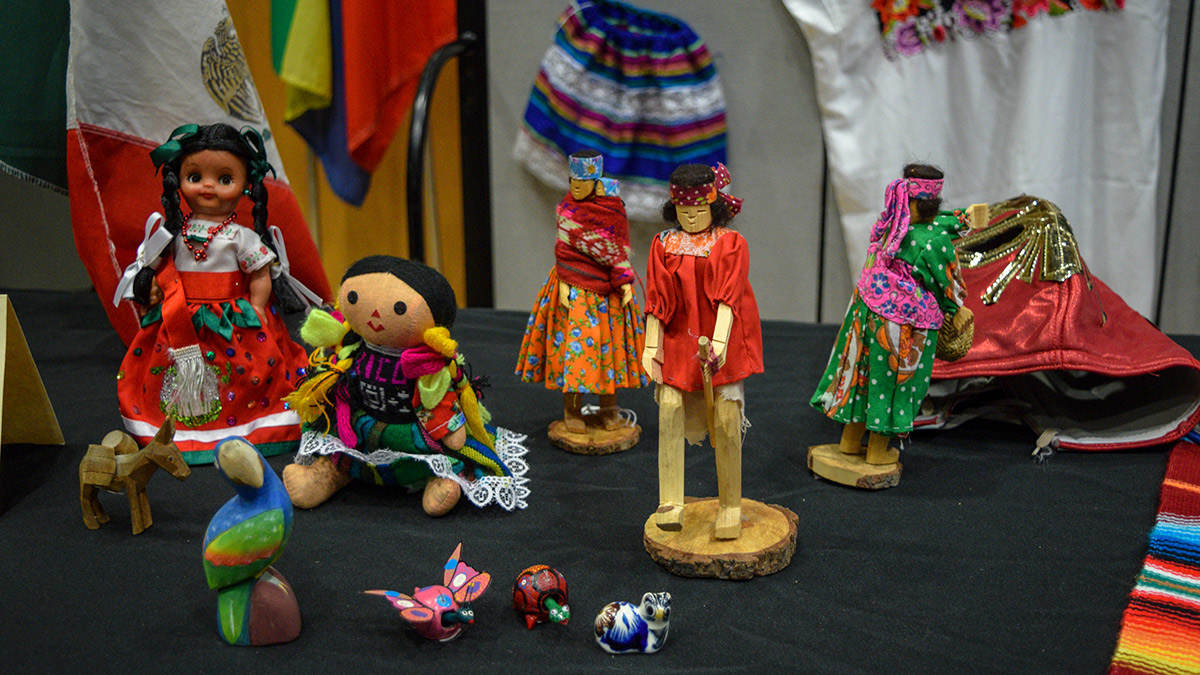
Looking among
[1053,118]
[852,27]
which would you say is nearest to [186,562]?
[852,27]

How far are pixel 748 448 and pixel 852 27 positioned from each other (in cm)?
178

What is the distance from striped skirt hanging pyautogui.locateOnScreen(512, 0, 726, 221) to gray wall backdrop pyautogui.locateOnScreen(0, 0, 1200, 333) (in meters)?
0.13

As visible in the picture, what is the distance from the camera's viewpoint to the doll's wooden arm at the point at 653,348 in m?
2.02

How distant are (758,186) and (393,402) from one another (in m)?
2.10

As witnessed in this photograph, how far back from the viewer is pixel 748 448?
274cm

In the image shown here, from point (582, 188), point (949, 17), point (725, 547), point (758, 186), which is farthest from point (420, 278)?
point (949, 17)

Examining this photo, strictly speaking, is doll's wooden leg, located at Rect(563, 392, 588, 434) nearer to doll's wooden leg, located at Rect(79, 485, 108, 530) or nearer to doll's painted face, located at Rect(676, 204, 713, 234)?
doll's painted face, located at Rect(676, 204, 713, 234)

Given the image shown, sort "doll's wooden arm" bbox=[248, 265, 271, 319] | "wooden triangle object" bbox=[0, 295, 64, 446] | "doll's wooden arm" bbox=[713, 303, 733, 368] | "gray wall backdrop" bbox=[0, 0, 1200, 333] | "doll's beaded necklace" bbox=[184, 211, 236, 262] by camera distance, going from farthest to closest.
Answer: "gray wall backdrop" bbox=[0, 0, 1200, 333] < "doll's wooden arm" bbox=[248, 265, 271, 319] < "doll's beaded necklace" bbox=[184, 211, 236, 262] < "wooden triangle object" bbox=[0, 295, 64, 446] < "doll's wooden arm" bbox=[713, 303, 733, 368]

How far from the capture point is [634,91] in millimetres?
3746

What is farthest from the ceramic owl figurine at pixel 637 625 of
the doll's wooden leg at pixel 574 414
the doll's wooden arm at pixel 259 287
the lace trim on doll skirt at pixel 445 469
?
the doll's wooden arm at pixel 259 287

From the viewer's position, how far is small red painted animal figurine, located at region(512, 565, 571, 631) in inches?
71.8

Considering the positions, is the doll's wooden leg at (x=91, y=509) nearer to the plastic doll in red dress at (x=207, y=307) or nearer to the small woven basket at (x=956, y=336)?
the plastic doll in red dress at (x=207, y=307)

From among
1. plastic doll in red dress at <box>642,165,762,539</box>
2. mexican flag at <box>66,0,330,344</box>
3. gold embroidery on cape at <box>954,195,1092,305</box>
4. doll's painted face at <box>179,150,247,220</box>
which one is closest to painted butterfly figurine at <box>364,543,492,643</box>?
plastic doll in red dress at <box>642,165,762,539</box>

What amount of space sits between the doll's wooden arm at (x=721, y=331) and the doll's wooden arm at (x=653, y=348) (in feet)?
0.40
